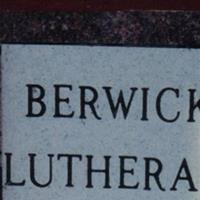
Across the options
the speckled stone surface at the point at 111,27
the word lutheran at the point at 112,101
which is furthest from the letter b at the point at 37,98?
the speckled stone surface at the point at 111,27

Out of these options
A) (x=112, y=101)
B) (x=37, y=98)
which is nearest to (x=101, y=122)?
(x=112, y=101)

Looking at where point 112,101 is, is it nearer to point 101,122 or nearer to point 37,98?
point 101,122

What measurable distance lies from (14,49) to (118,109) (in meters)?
0.28

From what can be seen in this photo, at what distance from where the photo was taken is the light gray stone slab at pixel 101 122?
5.40 ft

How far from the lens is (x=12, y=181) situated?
68.3 inches

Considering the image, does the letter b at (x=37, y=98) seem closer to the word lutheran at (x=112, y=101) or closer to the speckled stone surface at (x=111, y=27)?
the word lutheran at (x=112, y=101)

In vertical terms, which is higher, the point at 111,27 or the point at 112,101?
the point at 111,27

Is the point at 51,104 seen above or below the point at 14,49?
below

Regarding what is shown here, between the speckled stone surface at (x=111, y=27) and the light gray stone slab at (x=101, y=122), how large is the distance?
21 mm

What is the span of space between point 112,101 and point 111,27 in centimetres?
17

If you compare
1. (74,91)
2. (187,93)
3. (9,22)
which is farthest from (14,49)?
(187,93)

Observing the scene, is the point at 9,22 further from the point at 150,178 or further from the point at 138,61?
the point at 150,178

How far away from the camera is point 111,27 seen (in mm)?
1638

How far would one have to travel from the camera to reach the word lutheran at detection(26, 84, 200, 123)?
5.41 feet
